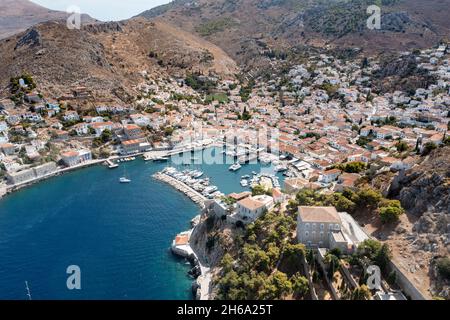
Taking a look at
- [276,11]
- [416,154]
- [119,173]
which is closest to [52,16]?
[276,11]

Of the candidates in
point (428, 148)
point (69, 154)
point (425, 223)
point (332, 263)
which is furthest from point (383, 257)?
point (69, 154)

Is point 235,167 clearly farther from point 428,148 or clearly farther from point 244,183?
point 428,148

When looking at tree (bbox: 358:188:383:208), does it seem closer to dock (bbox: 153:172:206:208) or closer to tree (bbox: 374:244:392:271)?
tree (bbox: 374:244:392:271)

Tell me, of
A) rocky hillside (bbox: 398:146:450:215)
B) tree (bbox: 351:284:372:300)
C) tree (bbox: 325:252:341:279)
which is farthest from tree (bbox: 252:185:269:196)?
tree (bbox: 351:284:372:300)

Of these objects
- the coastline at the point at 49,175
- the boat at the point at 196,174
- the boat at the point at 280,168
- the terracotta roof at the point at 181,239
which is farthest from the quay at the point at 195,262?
the coastline at the point at 49,175

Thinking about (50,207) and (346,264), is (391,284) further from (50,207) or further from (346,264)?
(50,207)
